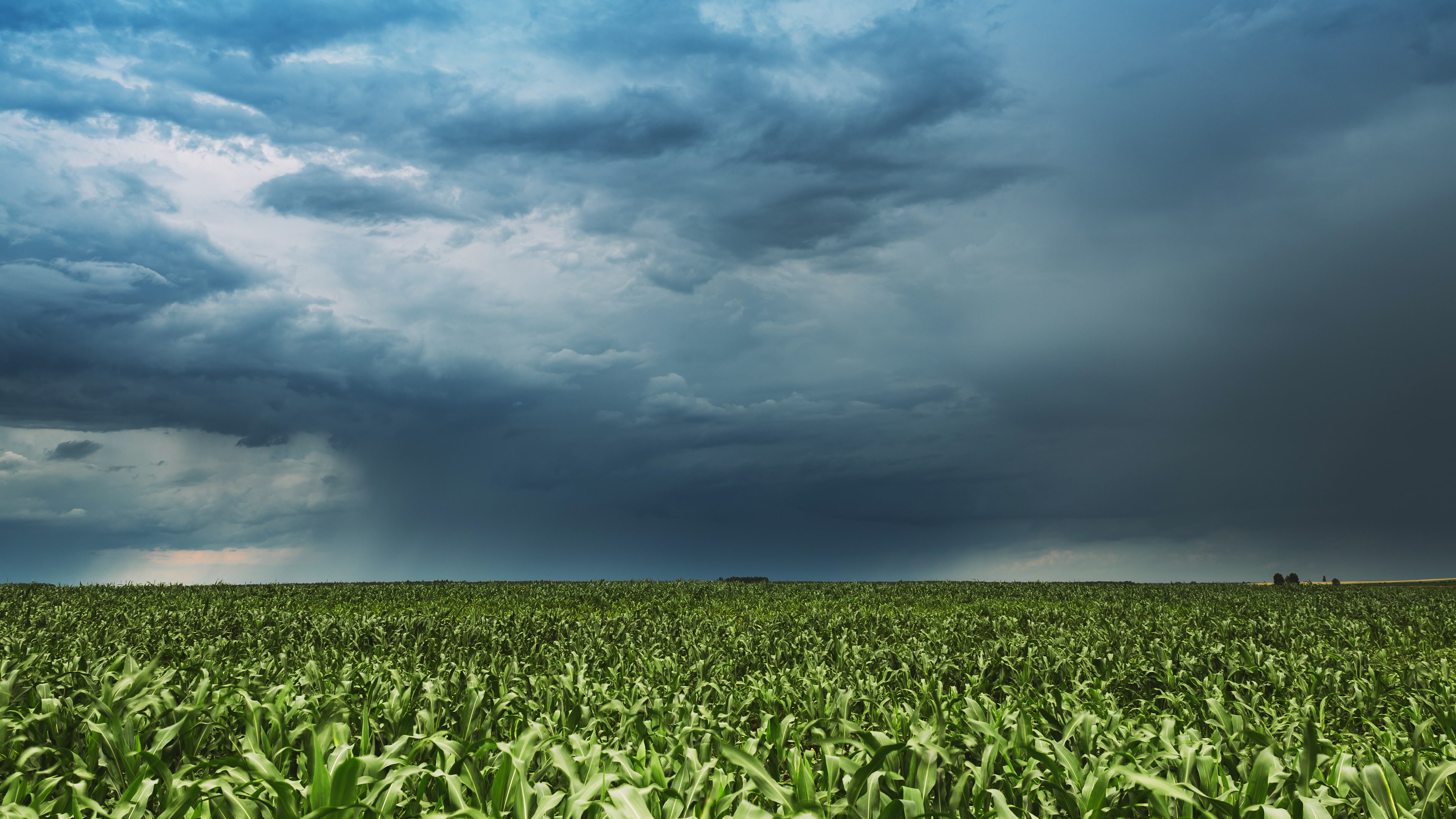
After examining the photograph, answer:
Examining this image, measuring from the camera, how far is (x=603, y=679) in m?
8.35

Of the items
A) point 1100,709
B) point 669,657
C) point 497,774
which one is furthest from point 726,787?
point 669,657

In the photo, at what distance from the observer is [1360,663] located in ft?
35.2

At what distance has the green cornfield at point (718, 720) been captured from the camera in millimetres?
3637

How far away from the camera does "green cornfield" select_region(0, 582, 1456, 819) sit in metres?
3.64

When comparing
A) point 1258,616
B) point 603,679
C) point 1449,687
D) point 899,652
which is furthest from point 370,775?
point 1258,616

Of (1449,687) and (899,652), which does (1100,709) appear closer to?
(899,652)

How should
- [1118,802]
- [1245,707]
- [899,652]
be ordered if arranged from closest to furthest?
[1118,802]
[1245,707]
[899,652]

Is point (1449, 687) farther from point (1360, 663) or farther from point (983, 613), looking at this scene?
point (983, 613)

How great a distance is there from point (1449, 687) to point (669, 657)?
9.41 m

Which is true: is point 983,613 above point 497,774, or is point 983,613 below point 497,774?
below

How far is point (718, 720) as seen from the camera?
6.22 metres

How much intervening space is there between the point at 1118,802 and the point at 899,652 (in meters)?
6.59

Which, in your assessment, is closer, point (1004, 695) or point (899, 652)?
point (1004, 695)

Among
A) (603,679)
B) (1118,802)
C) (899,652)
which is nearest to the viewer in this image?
(1118,802)
